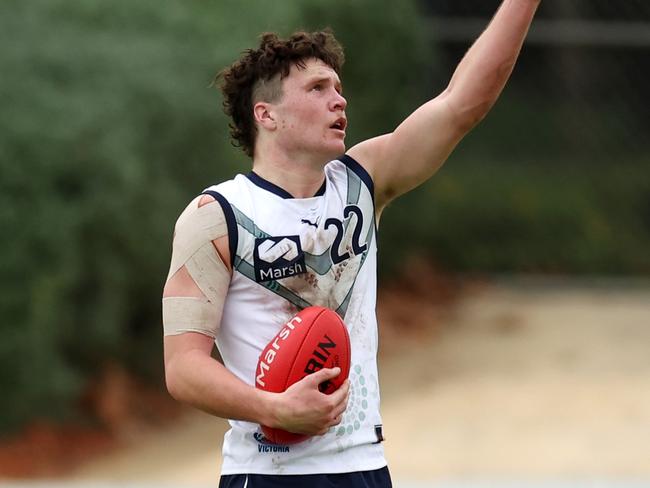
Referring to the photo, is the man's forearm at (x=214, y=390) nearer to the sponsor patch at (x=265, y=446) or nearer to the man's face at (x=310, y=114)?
the sponsor patch at (x=265, y=446)

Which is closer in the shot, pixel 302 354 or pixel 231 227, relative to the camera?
pixel 302 354

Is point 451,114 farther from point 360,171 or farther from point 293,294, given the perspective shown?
point 293,294

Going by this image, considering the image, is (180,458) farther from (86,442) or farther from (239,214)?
(239,214)

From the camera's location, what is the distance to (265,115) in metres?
4.23

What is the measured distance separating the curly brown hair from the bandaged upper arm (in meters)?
0.37

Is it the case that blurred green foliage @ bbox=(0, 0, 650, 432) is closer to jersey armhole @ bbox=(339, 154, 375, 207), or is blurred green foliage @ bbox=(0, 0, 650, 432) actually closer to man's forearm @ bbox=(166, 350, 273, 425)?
jersey armhole @ bbox=(339, 154, 375, 207)

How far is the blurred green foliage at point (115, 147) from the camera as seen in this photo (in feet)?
41.5

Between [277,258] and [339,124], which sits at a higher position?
[339,124]

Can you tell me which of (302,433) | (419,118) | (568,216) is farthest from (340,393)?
(568,216)

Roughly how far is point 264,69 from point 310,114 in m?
0.20

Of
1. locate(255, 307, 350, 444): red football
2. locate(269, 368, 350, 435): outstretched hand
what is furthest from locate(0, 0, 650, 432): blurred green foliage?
locate(269, 368, 350, 435): outstretched hand

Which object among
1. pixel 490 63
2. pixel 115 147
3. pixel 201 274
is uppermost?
pixel 115 147

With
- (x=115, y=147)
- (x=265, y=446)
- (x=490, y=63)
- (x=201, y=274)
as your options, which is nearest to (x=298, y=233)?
(x=201, y=274)

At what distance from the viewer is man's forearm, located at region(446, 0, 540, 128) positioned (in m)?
4.16
